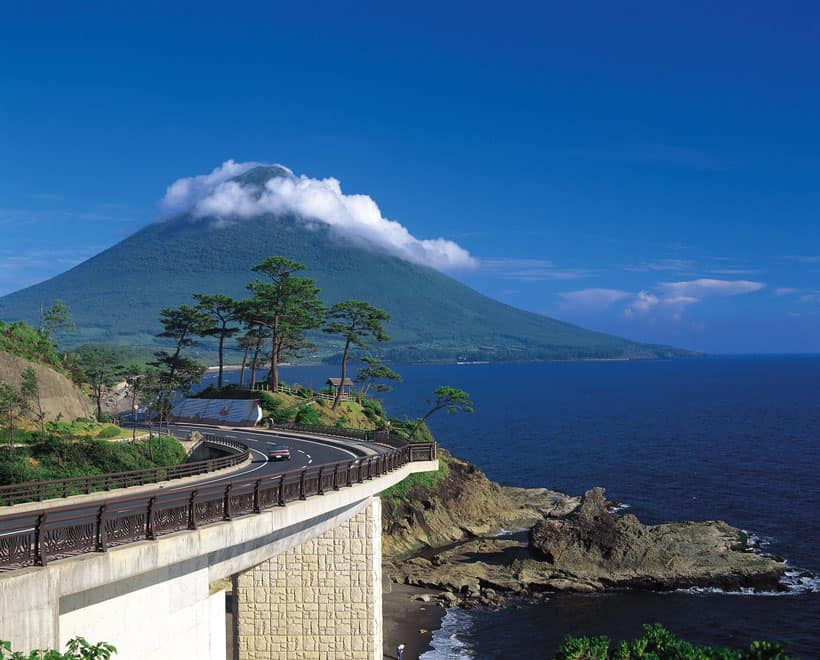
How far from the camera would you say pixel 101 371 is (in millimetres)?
62781

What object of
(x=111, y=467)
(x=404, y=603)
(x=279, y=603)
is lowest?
(x=404, y=603)

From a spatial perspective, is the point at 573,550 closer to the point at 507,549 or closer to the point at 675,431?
the point at 507,549

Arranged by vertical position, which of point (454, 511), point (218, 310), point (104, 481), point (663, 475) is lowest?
point (663, 475)

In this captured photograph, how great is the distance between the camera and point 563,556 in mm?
44656

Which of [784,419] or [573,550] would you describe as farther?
[784,419]

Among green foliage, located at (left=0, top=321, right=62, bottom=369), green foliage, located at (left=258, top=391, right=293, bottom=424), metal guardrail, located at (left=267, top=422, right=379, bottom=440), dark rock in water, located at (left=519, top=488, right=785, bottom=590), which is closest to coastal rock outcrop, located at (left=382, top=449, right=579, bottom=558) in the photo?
metal guardrail, located at (left=267, top=422, right=379, bottom=440)

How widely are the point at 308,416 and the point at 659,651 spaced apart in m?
41.9

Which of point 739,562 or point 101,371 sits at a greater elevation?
point 101,371

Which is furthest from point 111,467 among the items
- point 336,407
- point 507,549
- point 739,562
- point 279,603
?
point 739,562

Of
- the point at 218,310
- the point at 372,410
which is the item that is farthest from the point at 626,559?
the point at 218,310

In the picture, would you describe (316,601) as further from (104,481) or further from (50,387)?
(50,387)

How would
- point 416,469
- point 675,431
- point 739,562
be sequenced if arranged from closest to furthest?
1. point 416,469
2. point 739,562
3. point 675,431

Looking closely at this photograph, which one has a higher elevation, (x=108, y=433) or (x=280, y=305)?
(x=280, y=305)

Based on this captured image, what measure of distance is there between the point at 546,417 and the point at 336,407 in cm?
7666
